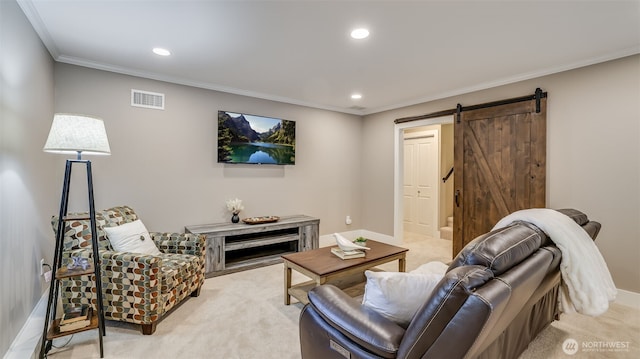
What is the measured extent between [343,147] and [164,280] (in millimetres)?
3744

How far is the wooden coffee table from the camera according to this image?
8.21 ft

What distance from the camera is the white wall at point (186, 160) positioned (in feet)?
10.8

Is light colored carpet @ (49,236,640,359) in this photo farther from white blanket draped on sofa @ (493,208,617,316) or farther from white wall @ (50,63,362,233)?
white wall @ (50,63,362,233)

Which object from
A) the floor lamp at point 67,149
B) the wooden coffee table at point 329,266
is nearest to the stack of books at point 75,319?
the floor lamp at point 67,149

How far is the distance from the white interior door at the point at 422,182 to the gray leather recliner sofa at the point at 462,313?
4234 millimetres

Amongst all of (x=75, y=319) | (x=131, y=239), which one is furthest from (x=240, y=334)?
(x=131, y=239)

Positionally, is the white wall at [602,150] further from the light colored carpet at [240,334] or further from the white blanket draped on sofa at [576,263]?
the white blanket draped on sofa at [576,263]

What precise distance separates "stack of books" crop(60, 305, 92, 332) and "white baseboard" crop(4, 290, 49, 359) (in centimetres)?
17

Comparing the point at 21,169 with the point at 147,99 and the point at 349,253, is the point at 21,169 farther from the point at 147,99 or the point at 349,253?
the point at 349,253

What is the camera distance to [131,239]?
2691mm

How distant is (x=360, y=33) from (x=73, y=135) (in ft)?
7.32

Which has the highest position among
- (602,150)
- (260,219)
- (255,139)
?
(255,139)

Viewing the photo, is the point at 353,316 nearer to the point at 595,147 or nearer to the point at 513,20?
the point at 513,20

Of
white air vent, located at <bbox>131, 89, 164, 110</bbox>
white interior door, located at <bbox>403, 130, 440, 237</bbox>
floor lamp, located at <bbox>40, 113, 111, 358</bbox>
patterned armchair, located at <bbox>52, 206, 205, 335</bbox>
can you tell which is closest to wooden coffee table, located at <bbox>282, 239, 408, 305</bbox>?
patterned armchair, located at <bbox>52, 206, 205, 335</bbox>
